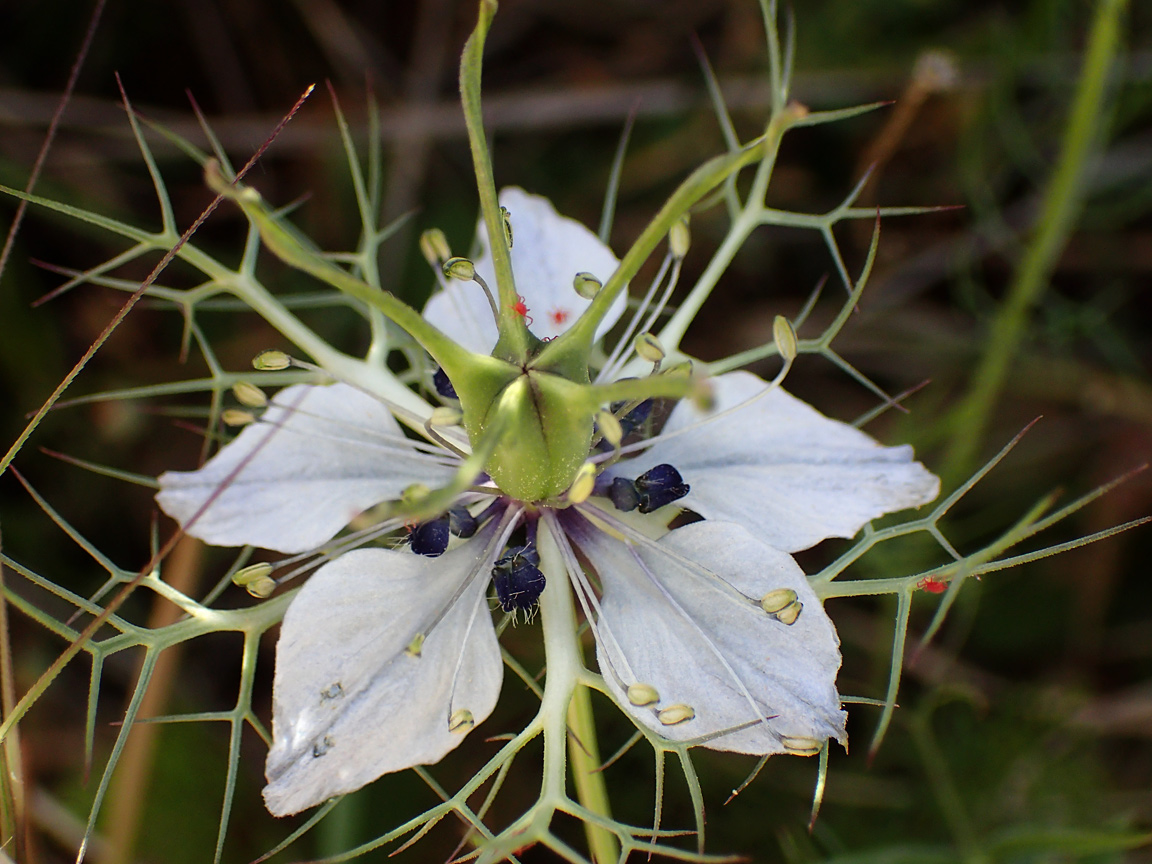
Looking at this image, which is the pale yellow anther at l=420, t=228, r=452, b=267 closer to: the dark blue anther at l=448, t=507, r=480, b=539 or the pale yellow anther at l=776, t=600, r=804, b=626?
the dark blue anther at l=448, t=507, r=480, b=539

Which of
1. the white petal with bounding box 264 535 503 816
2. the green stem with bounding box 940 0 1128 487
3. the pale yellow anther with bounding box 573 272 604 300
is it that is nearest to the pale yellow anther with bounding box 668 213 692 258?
the pale yellow anther with bounding box 573 272 604 300

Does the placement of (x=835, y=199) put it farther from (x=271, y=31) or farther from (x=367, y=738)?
(x=367, y=738)

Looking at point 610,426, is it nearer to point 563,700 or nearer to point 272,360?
point 563,700

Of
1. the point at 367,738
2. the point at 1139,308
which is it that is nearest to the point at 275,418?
the point at 367,738

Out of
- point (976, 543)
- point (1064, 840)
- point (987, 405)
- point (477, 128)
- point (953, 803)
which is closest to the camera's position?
point (477, 128)

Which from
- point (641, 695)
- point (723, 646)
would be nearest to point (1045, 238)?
point (723, 646)

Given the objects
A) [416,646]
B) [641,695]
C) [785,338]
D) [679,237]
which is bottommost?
[641,695]
